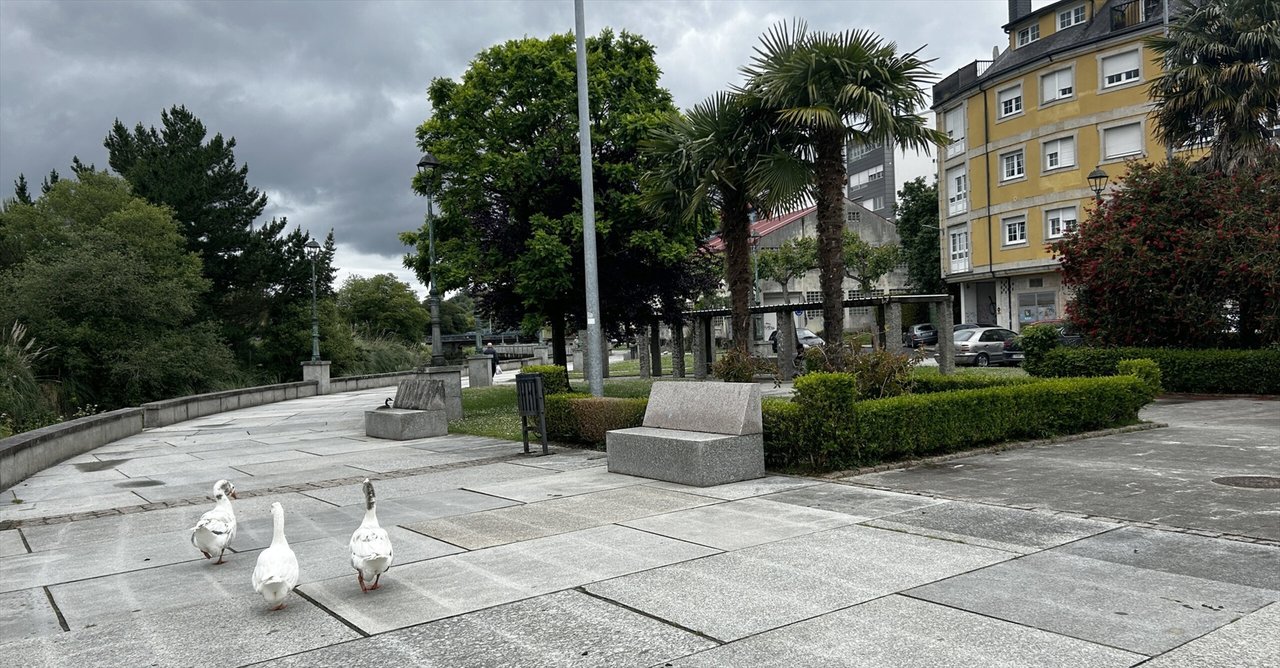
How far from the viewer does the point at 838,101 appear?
44.1 feet

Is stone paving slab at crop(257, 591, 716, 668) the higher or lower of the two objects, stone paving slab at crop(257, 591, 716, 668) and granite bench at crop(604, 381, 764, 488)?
the lower

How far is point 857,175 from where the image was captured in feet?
312

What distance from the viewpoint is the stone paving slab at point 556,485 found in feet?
29.1

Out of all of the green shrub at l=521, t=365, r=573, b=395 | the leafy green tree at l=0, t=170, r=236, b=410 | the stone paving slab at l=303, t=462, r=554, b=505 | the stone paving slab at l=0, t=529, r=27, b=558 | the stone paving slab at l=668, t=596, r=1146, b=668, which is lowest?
the stone paving slab at l=303, t=462, r=554, b=505

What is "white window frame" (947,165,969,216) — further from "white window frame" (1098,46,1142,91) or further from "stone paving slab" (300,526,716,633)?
"stone paving slab" (300,526,716,633)

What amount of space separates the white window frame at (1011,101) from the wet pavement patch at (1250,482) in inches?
1466

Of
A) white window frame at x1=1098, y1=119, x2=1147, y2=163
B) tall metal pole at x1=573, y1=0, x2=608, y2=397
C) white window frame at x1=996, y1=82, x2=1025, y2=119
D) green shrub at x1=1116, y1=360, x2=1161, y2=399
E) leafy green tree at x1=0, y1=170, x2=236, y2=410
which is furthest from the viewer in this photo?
white window frame at x1=996, y1=82, x2=1025, y2=119

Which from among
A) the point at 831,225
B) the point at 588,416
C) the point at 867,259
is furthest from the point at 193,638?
the point at 867,259

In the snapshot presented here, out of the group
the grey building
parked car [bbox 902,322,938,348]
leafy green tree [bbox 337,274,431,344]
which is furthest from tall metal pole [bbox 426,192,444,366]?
the grey building

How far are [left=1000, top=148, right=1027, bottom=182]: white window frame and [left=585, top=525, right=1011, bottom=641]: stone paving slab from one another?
39726mm

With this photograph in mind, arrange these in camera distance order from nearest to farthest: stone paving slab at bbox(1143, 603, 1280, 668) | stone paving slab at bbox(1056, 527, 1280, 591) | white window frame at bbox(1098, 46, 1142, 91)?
1. stone paving slab at bbox(1143, 603, 1280, 668)
2. stone paving slab at bbox(1056, 527, 1280, 591)
3. white window frame at bbox(1098, 46, 1142, 91)

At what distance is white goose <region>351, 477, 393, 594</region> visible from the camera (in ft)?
17.3

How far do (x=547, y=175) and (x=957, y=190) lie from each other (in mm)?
33583

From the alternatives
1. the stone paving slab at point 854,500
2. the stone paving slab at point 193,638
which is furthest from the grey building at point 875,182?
the stone paving slab at point 193,638
